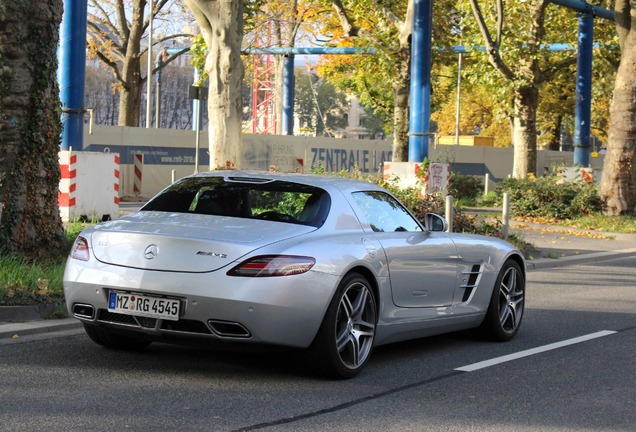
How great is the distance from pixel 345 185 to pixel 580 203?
2046 centimetres

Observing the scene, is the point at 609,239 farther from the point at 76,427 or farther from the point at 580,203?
the point at 76,427

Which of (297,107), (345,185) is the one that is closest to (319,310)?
(345,185)

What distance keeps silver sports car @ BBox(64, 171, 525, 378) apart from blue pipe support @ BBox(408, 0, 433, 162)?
12345mm

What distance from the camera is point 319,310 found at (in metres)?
6.75

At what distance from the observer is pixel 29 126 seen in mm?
11078

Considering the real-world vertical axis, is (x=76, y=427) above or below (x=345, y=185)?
below

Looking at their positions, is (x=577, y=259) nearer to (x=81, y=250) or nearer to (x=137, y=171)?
(x=81, y=250)

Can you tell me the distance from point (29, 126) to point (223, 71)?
21.3 feet

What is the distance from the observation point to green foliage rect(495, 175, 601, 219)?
27423 millimetres

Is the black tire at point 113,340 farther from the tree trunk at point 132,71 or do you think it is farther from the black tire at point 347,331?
the tree trunk at point 132,71

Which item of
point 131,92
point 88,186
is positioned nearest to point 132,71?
point 131,92

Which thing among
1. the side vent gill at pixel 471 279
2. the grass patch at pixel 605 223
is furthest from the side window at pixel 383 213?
the grass patch at pixel 605 223

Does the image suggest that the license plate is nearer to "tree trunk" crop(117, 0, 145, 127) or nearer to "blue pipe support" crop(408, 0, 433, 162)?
"blue pipe support" crop(408, 0, 433, 162)

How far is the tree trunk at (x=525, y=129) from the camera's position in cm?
3466
